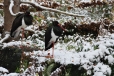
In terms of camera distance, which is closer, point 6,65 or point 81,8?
point 6,65

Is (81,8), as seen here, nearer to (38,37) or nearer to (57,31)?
A: (38,37)

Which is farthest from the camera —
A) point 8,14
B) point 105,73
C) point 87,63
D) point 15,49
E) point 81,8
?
point 81,8

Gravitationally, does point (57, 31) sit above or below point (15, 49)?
above

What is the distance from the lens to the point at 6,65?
638 cm

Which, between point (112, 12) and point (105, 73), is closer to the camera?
point (105, 73)

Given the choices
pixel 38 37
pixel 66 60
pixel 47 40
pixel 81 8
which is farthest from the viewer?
pixel 81 8

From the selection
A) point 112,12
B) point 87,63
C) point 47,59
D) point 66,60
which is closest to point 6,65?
point 47,59

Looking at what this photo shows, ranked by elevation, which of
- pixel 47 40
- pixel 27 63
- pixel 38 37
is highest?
pixel 47 40

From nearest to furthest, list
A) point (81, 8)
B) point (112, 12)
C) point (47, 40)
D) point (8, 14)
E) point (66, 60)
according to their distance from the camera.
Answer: point (66, 60) → point (47, 40) → point (8, 14) → point (112, 12) → point (81, 8)

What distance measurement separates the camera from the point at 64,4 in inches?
582

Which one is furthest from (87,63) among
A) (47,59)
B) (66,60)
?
(47,59)

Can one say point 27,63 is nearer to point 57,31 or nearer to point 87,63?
point 57,31

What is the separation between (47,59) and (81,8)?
29.3 feet

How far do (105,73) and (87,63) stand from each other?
523mm
